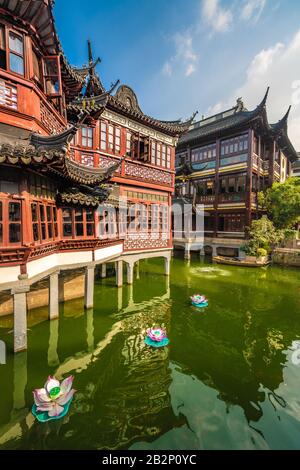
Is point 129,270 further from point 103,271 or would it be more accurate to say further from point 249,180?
point 249,180

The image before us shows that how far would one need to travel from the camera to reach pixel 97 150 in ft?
39.5

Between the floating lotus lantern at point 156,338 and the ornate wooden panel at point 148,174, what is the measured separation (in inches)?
352

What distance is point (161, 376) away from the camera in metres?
6.51

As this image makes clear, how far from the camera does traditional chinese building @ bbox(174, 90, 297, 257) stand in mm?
23453

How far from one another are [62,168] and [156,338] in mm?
6527

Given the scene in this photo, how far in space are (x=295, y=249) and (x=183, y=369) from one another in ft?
74.0

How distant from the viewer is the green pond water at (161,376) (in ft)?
15.3

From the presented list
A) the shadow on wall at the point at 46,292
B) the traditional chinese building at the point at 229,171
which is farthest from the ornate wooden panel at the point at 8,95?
the traditional chinese building at the point at 229,171

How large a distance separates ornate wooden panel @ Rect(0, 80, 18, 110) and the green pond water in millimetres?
7620

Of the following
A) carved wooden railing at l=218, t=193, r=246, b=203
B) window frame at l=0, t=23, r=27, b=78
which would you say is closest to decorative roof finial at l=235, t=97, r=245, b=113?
carved wooden railing at l=218, t=193, r=246, b=203

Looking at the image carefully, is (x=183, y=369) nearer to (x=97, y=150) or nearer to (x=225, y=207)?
(x=97, y=150)

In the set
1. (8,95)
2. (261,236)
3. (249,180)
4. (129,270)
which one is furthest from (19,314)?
(249,180)

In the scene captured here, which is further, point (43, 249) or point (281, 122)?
point (281, 122)
